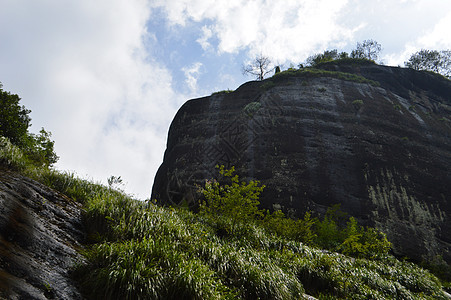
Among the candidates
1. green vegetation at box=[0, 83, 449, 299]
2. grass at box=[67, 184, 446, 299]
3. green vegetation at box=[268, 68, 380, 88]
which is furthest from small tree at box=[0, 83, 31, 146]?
green vegetation at box=[268, 68, 380, 88]

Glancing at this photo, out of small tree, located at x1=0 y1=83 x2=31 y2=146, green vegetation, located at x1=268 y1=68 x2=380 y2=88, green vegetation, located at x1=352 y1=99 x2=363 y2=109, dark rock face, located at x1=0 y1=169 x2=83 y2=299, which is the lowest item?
dark rock face, located at x1=0 y1=169 x2=83 y2=299

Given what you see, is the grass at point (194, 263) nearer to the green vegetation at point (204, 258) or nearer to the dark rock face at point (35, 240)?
the green vegetation at point (204, 258)

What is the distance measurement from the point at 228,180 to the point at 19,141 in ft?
40.3

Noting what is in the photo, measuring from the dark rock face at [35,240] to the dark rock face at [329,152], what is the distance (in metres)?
12.4

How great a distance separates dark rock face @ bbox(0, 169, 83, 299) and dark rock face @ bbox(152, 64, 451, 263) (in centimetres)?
1243

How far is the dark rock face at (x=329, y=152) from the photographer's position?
61.9 feet

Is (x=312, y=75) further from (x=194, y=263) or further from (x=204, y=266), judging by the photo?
(x=194, y=263)

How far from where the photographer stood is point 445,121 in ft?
88.7

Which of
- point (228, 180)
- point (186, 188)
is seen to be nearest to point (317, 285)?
point (228, 180)

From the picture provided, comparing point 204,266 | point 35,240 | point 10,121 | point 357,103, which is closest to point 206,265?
point 204,266

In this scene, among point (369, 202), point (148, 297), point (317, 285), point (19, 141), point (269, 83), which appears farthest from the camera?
point (269, 83)

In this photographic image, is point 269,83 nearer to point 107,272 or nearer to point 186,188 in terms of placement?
point 186,188

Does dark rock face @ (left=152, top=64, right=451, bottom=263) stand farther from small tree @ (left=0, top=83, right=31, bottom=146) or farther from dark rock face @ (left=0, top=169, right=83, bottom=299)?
dark rock face @ (left=0, top=169, right=83, bottom=299)

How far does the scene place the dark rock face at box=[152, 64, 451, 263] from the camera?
1888 centimetres
